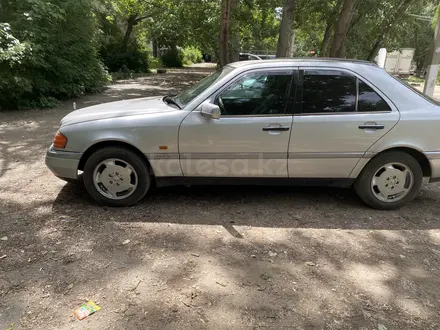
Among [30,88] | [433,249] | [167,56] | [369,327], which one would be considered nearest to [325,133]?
[433,249]

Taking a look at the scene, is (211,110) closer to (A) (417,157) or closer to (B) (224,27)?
(A) (417,157)

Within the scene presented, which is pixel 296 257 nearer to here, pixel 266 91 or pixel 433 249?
pixel 433 249

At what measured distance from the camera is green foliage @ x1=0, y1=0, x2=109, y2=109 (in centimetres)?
909

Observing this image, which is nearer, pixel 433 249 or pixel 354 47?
pixel 433 249

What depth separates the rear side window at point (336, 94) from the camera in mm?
3918

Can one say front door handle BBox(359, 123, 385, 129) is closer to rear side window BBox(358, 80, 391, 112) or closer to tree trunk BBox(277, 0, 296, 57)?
rear side window BBox(358, 80, 391, 112)

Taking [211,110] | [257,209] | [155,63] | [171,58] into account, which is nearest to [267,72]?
[211,110]

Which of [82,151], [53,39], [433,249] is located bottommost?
[433,249]

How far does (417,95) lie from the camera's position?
13.2ft

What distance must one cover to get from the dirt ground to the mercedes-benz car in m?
0.43

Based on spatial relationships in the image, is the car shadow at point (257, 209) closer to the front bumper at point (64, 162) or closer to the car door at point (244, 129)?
the front bumper at point (64, 162)

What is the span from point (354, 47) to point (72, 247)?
15824mm

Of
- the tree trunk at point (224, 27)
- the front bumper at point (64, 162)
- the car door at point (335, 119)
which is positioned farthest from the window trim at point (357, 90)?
the tree trunk at point (224, 27)

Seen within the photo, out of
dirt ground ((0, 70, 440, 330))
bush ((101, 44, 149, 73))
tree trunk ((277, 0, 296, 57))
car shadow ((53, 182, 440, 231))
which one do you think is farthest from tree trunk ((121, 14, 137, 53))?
car shadow ((53, 182, 440, 231))
